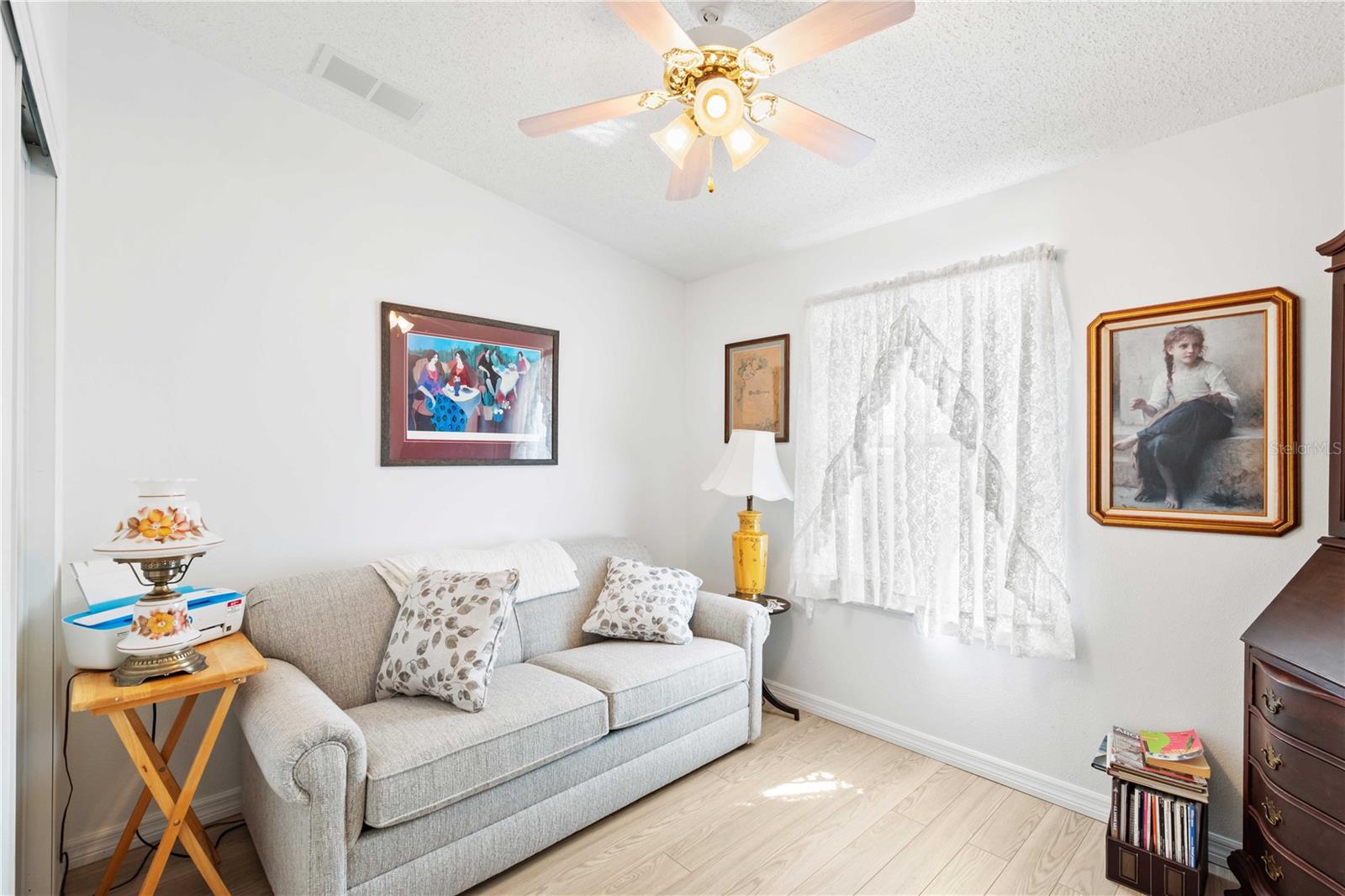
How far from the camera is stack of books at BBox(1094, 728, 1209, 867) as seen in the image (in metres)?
2.02

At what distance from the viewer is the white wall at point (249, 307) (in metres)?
2.24

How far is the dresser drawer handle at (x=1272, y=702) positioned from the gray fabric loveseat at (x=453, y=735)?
1772 millimetres

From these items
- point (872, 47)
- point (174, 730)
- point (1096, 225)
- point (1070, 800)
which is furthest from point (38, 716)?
point (1096, 225)

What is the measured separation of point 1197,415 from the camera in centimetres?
223

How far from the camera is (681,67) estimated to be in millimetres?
1774

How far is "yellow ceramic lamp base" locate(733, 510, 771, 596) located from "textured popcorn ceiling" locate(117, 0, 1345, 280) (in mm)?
1549

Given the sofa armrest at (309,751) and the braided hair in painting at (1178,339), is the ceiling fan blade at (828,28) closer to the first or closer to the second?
the braided hair in painting at (1178,339)

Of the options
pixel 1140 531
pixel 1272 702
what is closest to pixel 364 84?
pixel 1140 531

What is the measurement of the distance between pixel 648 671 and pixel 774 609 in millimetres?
956

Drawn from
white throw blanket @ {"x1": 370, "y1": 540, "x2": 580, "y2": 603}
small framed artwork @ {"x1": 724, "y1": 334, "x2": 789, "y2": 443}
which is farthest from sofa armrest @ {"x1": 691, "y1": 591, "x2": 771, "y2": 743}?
small framed artwork @ {"x1": 724, "y1": 334, "x2": 789, "y2": 443}

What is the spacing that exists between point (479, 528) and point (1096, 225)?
115 inches

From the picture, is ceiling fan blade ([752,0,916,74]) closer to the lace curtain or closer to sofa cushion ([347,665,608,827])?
the lace curtain

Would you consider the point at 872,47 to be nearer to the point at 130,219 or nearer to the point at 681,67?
the point at 681,67

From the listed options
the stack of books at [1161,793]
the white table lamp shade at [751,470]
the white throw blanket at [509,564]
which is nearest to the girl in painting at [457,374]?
the white throw blanket at [509,564]
